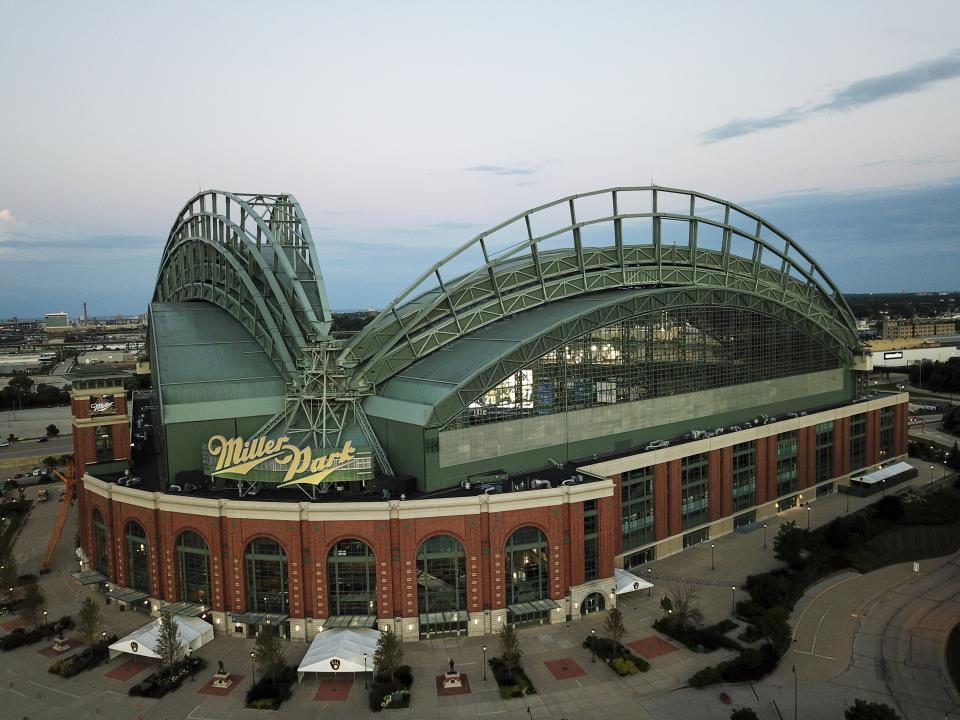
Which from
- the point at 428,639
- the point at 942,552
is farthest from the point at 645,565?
the point at 942,552

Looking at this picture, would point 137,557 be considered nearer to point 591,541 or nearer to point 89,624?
point 89,624

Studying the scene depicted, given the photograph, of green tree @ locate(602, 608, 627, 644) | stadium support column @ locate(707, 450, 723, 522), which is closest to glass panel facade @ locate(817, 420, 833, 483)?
stadium support column @ locate(707, 450, 723, 522)

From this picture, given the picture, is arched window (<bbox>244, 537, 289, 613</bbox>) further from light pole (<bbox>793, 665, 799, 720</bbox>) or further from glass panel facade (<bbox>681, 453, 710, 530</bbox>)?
glass panel facade (<bbox>681, 453, 710, 530</bbox>)

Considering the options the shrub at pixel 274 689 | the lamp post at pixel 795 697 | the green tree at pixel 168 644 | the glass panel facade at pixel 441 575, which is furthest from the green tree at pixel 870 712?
the green tree at pixel 168 644

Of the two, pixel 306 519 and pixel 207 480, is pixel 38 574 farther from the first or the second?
pixel 306 519

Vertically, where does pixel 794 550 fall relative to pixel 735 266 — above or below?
below
